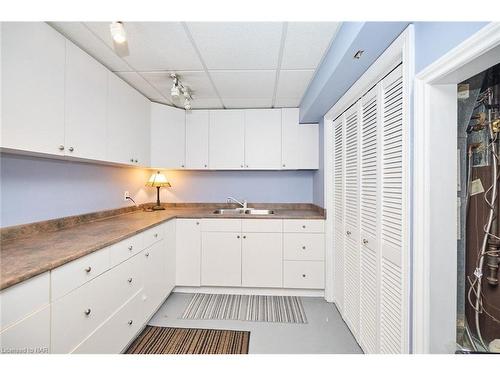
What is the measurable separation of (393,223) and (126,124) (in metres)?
2.36

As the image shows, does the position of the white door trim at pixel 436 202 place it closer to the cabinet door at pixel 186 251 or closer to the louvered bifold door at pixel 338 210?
the louvered bifold door at pixel 338 210

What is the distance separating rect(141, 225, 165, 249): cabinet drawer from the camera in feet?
5.89

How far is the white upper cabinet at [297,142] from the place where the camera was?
8.90 feet

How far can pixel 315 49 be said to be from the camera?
1.53 metres

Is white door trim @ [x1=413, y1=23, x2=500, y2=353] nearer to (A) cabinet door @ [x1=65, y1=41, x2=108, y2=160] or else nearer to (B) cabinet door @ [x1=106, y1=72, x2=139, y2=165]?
(A) cabinet door @ [x1=65, y1=41, x2=108, y2=160]

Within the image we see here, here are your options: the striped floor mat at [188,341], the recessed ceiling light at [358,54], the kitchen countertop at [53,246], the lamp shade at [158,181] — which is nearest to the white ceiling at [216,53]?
the recessed ceiling light at [358,54]

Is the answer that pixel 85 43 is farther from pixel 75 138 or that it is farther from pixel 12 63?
pixel 75 138

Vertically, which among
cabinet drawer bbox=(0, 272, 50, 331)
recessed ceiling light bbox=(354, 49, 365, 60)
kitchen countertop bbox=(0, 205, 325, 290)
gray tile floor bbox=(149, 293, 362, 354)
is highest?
recessed ceiling light bbox=(354, 49, 365, 60)

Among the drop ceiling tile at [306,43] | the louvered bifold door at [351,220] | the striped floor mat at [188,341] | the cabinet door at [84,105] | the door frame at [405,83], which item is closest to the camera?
the door frame at [405,83]

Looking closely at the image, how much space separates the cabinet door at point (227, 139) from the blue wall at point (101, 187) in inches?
12.6

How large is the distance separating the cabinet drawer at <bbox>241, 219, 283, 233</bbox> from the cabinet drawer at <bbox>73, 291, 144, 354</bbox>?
118cm

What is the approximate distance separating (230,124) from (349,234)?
6.22 feet

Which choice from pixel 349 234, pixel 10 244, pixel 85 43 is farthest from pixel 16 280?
pixel 349 234

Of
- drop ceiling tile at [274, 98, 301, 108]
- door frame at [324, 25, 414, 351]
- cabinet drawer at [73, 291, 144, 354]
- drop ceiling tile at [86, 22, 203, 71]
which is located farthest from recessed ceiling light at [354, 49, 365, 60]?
cabinet drawer at [73, 291, 144, 354]
